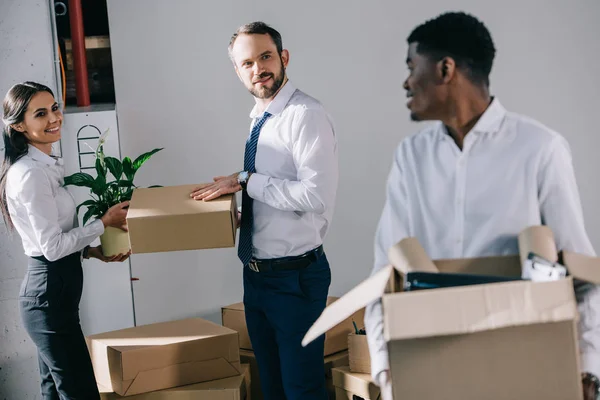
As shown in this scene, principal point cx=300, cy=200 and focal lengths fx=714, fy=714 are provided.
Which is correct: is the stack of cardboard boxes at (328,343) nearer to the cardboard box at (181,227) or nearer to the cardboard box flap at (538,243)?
the cardboard box at (181,227)

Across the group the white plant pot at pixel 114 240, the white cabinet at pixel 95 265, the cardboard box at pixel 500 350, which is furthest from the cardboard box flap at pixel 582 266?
the white cabinet at pixel 95 265

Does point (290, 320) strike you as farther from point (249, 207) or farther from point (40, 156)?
point (40, 156)

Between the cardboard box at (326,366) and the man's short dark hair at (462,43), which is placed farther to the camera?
the cardboard box at (326,366)

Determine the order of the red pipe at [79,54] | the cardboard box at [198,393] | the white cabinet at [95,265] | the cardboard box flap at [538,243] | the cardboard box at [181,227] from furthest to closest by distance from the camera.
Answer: the red pipe at [79,54]
the white cabinet at [95,265]
the cardboard box at [198,393]
the cardboard box at [181,227]
the cardboard box flap at [538,243]

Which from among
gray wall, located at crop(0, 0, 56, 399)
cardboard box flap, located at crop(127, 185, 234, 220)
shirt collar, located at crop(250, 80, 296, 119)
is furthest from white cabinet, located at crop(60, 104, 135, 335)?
shirt collar, located at crop(250, 80, 296, 119)

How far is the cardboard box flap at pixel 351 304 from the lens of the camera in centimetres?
125

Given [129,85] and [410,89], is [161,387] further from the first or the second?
[410,89]

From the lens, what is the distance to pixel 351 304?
129 centimetres

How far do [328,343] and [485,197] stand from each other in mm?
1694

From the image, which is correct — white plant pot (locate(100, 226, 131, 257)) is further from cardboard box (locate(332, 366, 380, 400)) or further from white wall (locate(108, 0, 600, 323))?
cardboard box (locate(332, 366, 380, 400))

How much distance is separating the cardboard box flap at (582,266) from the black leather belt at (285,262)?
1133 millimetres

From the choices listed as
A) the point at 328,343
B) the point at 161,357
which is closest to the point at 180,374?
the point at 161,357

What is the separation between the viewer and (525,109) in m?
3.31

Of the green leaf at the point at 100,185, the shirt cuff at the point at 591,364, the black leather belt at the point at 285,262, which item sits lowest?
the shirt cuff at the point at 591,364
